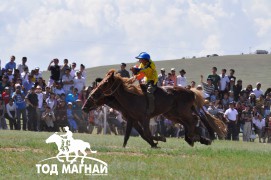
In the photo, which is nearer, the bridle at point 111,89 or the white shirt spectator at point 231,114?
the bridle at point 111,89

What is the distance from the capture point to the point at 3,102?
28078mm

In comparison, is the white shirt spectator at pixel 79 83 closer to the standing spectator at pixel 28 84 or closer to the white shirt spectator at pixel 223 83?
the standing spectator at pixel 28 84

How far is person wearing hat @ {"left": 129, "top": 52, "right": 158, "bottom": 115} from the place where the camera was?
18.2 m

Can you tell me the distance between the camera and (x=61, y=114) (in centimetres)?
2844

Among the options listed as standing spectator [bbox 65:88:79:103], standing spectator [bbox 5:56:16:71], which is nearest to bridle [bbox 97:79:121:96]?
standing spectator [bbox 65:88:79:103]

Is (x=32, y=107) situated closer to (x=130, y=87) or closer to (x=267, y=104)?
(x=267, y=104)

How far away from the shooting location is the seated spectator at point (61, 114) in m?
28.4

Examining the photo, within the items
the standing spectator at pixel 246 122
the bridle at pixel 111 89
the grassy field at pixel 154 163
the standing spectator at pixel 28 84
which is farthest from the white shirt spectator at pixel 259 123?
the grassy field at pixel 154 163

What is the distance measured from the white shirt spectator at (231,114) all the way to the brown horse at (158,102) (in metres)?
9.02

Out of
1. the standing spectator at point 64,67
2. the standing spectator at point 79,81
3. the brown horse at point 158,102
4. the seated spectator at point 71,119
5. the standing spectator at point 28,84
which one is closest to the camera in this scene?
the brown horse at point 158,102

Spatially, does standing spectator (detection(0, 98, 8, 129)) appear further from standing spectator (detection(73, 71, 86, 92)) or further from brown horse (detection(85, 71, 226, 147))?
brown horse (detection(85, 71, 226, 147))

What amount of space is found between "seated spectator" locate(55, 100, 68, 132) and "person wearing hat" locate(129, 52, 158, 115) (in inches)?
411

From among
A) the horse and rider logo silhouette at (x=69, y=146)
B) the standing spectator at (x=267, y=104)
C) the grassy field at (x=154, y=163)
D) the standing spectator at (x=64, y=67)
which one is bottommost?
the grassy field at (x=154, y=163)

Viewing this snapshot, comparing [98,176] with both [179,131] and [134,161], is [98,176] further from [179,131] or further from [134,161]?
[179,131]
